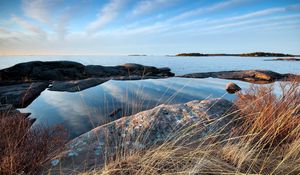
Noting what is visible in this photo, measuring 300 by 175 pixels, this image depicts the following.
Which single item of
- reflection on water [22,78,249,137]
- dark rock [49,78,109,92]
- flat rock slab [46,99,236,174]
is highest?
flat rock slab [46,99,236,174]

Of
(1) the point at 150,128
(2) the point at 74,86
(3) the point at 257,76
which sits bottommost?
(3) the point at 257,76

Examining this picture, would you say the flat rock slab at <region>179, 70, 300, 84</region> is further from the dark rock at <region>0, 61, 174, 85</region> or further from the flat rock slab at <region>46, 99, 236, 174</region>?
the flat rock slab at <region>46, 99, 236, 174</region>

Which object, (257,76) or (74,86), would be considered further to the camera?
(257,76)

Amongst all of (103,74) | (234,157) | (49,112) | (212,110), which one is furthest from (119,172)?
(103,74)

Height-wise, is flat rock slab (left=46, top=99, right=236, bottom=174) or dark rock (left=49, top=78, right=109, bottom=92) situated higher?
flat rock slab (left=46, top=99, right=236, bottom=174)

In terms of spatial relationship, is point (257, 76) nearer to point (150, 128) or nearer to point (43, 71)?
point (150, 128)

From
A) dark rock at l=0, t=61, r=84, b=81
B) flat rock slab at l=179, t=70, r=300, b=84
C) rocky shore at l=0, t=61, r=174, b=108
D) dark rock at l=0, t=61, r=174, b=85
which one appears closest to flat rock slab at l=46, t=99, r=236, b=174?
rocky shore at l=0, t=61, r=174, b=108

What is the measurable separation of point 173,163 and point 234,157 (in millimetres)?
943

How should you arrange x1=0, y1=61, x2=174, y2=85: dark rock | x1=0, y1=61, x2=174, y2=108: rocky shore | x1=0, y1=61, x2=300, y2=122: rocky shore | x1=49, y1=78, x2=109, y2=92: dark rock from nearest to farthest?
1. x1=49, y1=78, x2=109, y2=92: dark rock
2. x1=0, y1=61, x2=174, y2=108: rocky shore
3. x1=0, y1=61, x2=300, y2=122: rocky shore
4. x1=0, y1=61, x2=174, y2=85: dark rock

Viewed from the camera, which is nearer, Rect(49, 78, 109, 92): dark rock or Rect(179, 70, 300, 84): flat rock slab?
Rect(49, 78, 109, 92): dark rock

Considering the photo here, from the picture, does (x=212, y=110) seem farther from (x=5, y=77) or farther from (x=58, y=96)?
(x=5, y=77)

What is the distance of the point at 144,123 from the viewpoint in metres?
5.07

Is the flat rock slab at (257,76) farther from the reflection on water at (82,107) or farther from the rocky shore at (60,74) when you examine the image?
the reflection on water at (82,107)

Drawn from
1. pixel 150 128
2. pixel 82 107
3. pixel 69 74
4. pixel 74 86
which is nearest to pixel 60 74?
pixel 69 74
